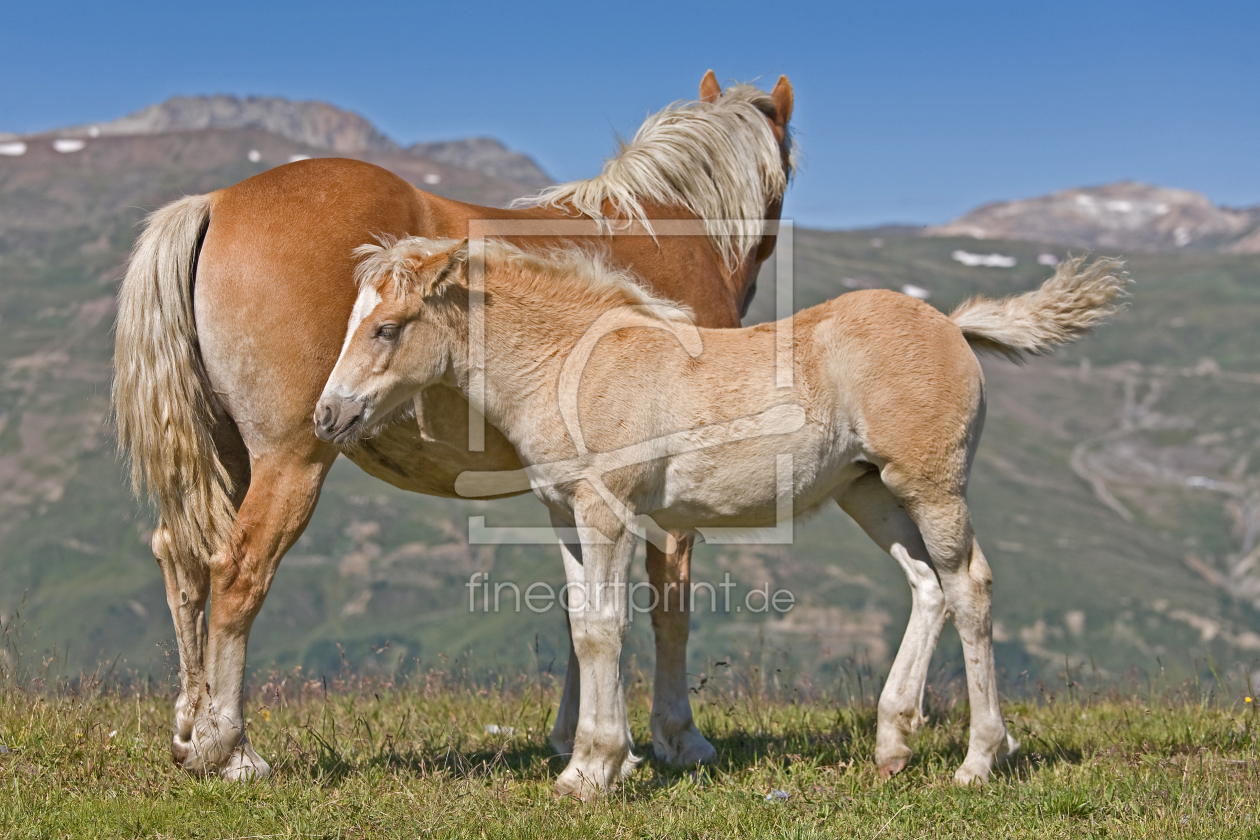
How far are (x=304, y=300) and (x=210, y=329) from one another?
1.41 ft

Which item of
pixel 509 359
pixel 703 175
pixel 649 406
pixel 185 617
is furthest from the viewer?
pixel 703 175

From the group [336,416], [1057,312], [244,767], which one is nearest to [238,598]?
[244,767]

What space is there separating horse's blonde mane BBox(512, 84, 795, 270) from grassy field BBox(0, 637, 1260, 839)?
2.86 m

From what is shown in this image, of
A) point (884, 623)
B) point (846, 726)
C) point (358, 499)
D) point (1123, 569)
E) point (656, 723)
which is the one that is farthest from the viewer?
point (358, 499)

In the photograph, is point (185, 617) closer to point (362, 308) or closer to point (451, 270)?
point (362, 308)

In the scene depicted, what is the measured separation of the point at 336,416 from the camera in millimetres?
4082

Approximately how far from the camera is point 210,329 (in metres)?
4.49

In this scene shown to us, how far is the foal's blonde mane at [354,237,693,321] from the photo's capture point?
4.46 meters

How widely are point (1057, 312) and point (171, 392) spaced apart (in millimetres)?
4063

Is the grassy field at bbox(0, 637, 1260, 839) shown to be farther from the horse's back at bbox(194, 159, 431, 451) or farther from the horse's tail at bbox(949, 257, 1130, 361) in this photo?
the horse's tail at bbox(949, 257, 1130, 361)

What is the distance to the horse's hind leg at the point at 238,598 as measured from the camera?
4363 millimetres

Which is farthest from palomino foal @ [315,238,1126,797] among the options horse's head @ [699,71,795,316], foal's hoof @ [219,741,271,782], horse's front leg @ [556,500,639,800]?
horse's head @ [699,71,795,316]

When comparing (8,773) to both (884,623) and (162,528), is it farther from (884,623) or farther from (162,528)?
(884,623)

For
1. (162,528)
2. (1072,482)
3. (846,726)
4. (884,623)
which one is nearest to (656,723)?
(846,726)
